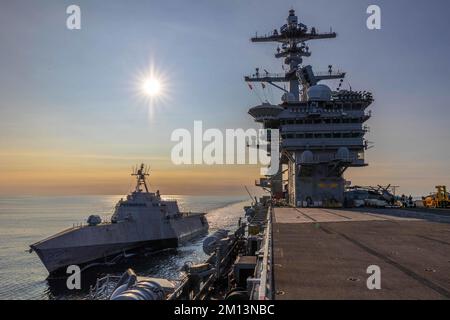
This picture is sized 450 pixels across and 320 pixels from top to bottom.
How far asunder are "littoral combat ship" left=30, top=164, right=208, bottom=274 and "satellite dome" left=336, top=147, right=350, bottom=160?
2390 centimetres

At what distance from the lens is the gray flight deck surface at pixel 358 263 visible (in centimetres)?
854

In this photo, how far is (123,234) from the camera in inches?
1689

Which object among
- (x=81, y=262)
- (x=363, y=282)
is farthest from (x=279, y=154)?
(x=363, y=282)

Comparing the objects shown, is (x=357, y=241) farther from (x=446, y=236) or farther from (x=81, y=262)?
(x=81, y=262)

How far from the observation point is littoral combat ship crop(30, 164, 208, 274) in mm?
35094

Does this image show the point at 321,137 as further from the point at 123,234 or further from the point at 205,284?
the point at 205,284

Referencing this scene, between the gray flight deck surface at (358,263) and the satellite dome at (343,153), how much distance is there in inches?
985

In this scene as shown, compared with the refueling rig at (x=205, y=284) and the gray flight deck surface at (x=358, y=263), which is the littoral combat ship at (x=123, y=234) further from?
the gray flight deck surface at (x=358, y=263)

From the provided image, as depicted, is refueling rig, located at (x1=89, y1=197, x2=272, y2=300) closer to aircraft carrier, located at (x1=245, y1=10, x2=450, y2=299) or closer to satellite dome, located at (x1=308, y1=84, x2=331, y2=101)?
aircraft carrier, located at (x1=245, y1=10, x2=450, y2=299)

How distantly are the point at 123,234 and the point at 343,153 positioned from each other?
1094 inches
